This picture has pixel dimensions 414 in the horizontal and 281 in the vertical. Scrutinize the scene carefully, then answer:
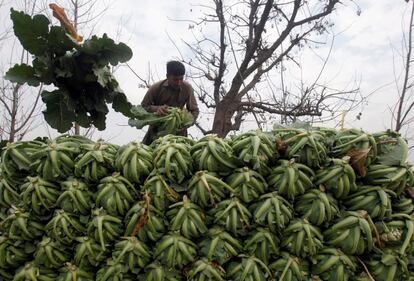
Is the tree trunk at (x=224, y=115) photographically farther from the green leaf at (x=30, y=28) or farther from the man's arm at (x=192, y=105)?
the green leaf at (x=30, y=28)

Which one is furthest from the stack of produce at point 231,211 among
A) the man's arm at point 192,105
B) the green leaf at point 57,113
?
the man's arm at point 192,105

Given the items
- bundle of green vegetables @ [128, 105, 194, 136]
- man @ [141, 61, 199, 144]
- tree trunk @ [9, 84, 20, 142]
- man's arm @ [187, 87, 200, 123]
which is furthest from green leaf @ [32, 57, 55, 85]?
tree trunk @ [9, 84, 20, 142]

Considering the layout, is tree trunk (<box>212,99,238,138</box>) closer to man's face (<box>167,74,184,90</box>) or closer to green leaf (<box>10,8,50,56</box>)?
man's face (<box>167,74,184,90</box>)

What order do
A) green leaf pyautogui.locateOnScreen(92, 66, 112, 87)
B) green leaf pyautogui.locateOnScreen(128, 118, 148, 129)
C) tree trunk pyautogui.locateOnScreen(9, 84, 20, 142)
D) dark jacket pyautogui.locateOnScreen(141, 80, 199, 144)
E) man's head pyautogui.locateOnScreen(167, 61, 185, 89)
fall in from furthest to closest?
tree trunk pyautogui.locateOnScreen(9, 84, 20, 142) < dark jacket pyautogui.locateOnScreen(141, 80, 199, 144) < man's head pyautogui.locateOnScreen(167, 61, 185, 89) < green leaf pyautogui.locateOnScreen(128, 118, 148, 129) < green leaf pyautogui.locateOnScreen(92, 66, 112, 87)

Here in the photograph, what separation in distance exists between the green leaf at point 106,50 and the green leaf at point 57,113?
1.33 feet

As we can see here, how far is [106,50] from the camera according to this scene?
2.94m

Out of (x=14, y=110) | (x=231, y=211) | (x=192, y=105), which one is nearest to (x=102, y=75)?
(x=231, y=211)

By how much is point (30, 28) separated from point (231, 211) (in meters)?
1.81

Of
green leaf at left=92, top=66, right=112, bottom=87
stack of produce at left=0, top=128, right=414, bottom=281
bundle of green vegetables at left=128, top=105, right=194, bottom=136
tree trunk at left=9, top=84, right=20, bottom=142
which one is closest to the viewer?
stack of produce at left=0, top=128, right=414, bottom=281

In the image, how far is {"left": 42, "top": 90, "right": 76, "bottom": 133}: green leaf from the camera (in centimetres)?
308

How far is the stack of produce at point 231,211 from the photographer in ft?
6.76

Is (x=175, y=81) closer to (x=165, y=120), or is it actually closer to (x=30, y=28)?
(x=165, y=120)

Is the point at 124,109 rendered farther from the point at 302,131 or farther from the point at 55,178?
the point at 302,131

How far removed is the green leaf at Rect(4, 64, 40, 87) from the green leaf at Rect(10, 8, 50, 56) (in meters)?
0.19
